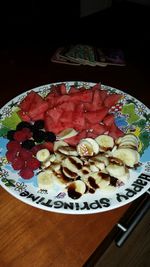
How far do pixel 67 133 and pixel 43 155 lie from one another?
0.47ft

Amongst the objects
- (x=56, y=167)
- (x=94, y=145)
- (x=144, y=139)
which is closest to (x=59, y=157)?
(x=56, y=167)

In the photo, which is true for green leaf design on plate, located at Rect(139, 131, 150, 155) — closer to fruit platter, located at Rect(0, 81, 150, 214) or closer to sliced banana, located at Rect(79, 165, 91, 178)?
fruit platter, located at Rect(0, 81, 150, 214)

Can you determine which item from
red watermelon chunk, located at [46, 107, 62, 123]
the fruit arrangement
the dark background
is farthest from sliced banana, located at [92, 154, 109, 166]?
the dark background

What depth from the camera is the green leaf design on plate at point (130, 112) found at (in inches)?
52.6

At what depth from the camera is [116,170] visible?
3.58 ft

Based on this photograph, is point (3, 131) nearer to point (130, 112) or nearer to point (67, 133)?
point (67, 133)

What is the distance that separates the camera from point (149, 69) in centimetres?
160

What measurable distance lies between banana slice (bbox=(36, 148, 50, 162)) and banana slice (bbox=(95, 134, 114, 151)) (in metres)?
0.20

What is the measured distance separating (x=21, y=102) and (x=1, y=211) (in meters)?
0.53

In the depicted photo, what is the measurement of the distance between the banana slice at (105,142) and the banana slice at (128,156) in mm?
51

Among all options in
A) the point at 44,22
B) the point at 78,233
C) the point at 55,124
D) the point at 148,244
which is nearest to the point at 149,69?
the point at 55,124

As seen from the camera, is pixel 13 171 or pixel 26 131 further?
pixel 26 131

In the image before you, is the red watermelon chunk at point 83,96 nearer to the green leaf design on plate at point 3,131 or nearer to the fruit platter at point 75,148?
the fruit platter at point 75,148

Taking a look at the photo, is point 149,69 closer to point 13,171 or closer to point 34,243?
point 13,171
